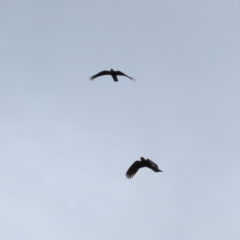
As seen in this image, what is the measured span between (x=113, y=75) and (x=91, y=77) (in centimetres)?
159

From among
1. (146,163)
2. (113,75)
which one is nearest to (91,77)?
(113,75)

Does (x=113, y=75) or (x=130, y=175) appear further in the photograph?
(x=113, y=75)

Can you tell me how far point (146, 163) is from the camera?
25656mm

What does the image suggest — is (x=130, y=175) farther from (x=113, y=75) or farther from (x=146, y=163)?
(x=113, y=75)

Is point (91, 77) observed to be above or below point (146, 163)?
above

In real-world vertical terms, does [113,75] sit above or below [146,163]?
above

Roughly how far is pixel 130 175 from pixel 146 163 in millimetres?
1149

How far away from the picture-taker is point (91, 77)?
28.8 meters

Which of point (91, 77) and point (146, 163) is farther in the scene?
point (91, 77)

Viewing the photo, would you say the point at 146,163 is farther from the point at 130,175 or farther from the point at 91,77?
the point at 91,77

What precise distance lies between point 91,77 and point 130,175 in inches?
277

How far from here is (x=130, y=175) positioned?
25766mm

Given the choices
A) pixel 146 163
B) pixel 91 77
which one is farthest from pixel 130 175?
pixel 91 77

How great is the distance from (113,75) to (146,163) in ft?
22.7
